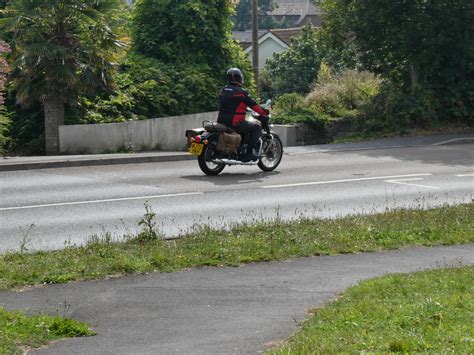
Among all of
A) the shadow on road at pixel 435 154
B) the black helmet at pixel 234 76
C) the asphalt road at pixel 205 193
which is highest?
the black helmet at pixel 234 76

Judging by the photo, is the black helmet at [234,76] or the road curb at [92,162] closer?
the black helmet at [234,76]

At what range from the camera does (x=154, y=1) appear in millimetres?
27828

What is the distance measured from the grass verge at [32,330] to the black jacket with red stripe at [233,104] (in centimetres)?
1101

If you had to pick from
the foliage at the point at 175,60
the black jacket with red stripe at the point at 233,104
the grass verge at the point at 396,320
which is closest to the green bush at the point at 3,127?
the foliage at the point at 175,60

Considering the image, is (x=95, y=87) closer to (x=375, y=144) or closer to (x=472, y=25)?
(x=375, y=144)

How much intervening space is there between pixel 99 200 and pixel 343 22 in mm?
14065

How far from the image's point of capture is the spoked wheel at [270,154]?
19359mm

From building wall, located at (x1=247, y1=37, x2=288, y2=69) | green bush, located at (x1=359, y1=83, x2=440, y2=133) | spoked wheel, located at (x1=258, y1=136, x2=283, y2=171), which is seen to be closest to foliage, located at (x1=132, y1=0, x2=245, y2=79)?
green bush, located at (x1=359, y1=83, x2=440, y2=133)

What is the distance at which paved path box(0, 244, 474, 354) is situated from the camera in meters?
7.45

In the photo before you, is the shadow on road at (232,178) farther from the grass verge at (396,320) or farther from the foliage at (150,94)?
the grass verge at (396,320)

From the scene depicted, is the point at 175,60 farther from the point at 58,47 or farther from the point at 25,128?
the point at 58,47

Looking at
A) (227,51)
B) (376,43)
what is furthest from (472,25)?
(227,51)

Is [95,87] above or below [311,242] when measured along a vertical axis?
above

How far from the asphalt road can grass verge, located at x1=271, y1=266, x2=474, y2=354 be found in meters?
4.34
